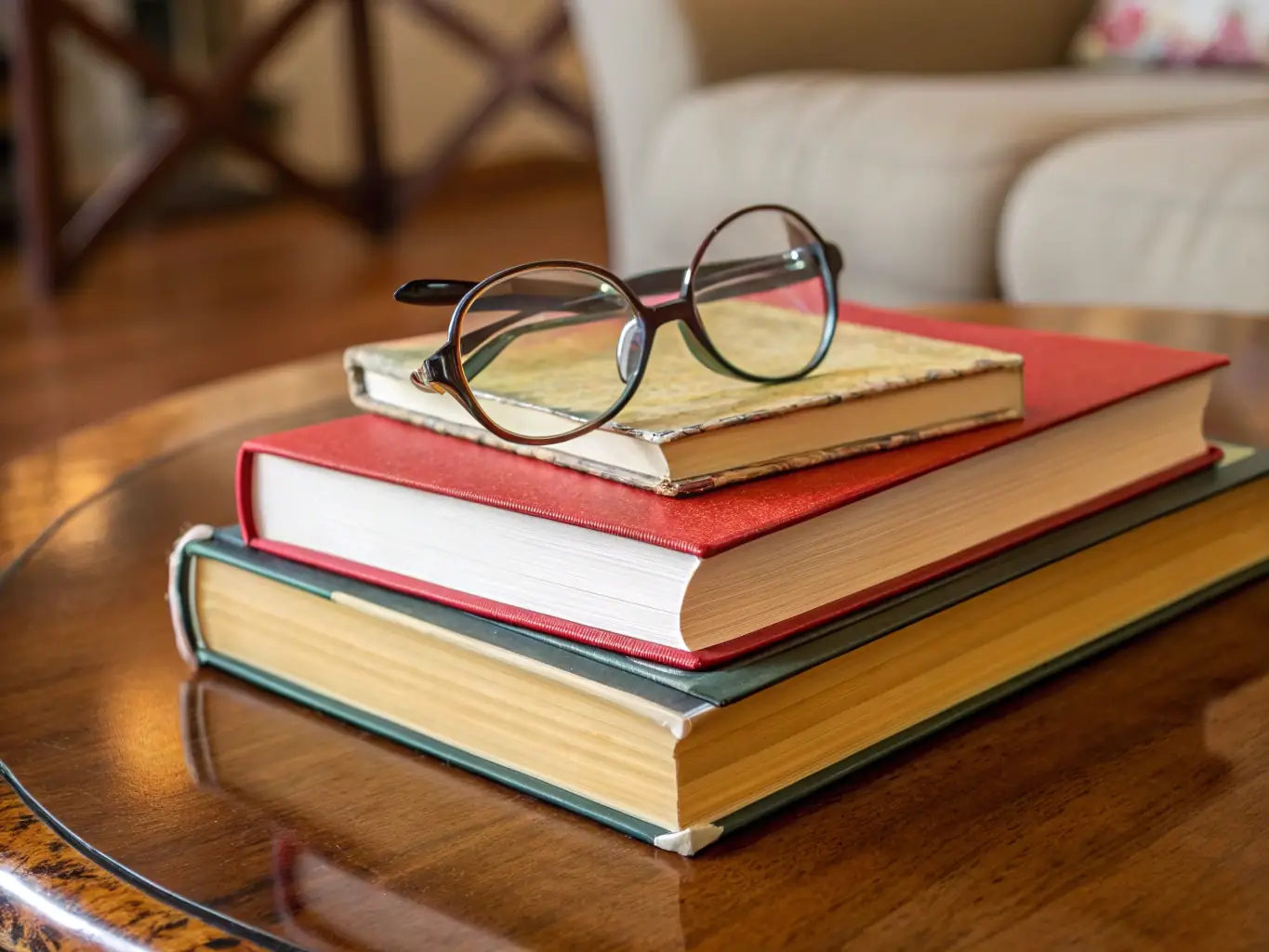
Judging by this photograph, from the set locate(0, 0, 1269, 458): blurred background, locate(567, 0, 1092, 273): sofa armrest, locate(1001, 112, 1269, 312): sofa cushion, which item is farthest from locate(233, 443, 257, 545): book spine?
locate(567, 0, 1092, 273): sofa armrest

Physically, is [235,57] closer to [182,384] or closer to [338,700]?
[182,384]

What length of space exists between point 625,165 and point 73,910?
186cm

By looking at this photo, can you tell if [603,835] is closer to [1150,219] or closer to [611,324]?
[611,324]

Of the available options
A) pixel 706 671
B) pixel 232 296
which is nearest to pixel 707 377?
pixel 706 671

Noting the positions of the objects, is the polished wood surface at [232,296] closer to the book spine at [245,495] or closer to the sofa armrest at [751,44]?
the sofa armrest at [751,44]

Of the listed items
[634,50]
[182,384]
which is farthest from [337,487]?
[182,384]

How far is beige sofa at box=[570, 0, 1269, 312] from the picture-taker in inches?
52.6

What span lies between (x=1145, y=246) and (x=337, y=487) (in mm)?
1073

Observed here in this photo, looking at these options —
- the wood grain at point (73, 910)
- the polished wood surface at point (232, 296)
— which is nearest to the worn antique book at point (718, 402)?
the wood grain at point (73, 910)

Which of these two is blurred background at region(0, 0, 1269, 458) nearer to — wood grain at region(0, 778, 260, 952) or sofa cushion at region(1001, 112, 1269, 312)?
sofa cushion at region(1001, 112, 1269, 312)

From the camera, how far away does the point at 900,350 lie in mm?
500

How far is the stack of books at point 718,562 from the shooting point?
38 cm

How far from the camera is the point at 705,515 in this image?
39 centimetres

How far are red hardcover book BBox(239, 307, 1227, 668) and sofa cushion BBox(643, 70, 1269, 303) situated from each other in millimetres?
1103
